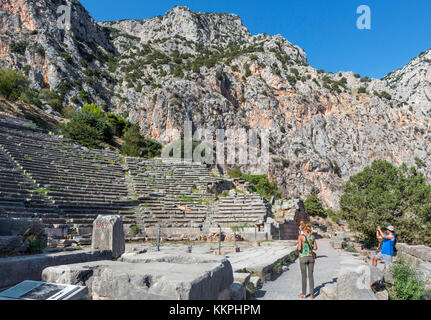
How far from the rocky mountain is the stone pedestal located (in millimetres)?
36966

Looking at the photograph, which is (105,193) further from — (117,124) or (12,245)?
(117,124)

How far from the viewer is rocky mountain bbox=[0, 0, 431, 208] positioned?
1769 inches

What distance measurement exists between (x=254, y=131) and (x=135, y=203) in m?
35.3

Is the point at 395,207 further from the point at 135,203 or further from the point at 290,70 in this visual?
the point at 290,70

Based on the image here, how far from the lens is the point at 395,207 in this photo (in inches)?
520

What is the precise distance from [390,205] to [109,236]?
12.6 m

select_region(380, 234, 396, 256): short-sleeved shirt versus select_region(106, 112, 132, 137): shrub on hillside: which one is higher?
select_region(106, 112, 132, 137): shrub on hillside

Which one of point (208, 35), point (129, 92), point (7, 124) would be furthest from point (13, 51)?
point (208, 35)

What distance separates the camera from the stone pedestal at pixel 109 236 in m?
5.84

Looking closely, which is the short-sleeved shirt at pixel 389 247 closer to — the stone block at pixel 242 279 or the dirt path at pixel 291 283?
the dirt path at pixel 291 283

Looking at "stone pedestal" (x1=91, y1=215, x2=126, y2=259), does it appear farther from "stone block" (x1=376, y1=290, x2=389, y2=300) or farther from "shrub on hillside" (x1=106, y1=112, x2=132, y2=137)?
"shrub on hillside" (x1=106, y1=112, x2=132, y2=137)

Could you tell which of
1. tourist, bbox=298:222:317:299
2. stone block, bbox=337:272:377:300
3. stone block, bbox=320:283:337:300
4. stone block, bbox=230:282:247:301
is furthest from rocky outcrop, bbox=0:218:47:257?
stone block, bbox=337:272:377:300

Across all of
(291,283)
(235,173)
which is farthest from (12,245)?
(235,173)

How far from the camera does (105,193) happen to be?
16.3 meters
